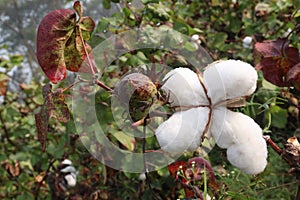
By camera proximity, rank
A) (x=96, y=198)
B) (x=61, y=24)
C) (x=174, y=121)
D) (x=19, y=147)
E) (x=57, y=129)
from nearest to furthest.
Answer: (x=174, y=121) → (x=61, y=24) → (x=96, y=198) → (x=57, y=129) → (x=19, y=147)

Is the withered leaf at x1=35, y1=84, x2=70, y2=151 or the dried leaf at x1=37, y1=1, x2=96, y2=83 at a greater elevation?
the dried leaf at x1=37, y1=1, x2=96, y2=83

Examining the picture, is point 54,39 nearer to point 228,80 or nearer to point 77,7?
point 77,7

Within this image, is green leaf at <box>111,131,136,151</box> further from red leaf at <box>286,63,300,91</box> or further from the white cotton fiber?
the white cotton fiber

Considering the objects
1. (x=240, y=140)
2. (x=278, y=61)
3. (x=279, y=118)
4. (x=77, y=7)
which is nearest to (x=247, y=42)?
(x=279, y=118)

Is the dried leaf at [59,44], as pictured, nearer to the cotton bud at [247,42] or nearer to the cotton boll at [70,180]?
the cotton boll at [70,180]

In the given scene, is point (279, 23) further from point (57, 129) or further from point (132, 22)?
point (57, 129)

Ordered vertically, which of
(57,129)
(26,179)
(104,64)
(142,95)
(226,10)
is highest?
(142,95)

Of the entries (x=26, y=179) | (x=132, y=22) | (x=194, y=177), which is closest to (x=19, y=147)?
(x=26, y=179)

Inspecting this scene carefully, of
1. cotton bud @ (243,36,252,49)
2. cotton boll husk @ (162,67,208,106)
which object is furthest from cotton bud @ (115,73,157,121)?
cotton bud @ (243,36,252,49)

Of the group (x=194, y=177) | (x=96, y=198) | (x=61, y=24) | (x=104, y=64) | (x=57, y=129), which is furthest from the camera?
(x=57, y=129)
